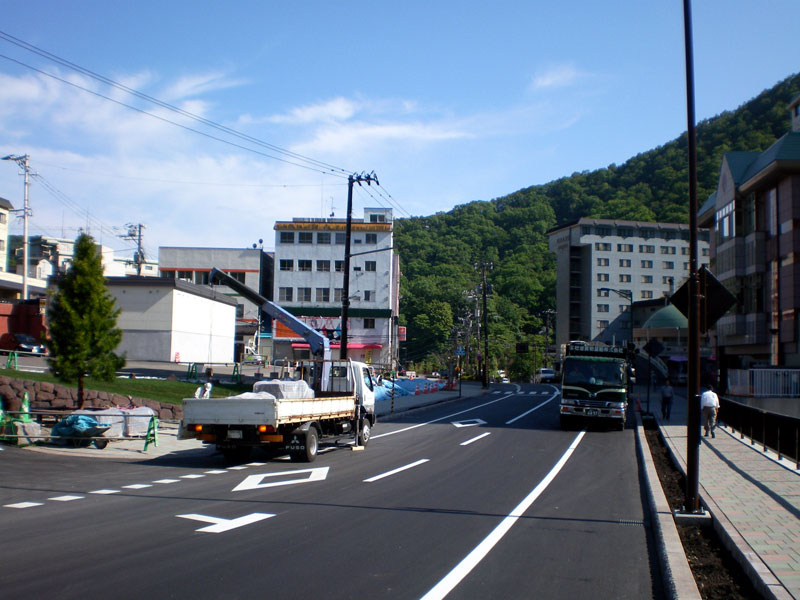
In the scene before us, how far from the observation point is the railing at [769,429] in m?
14.5

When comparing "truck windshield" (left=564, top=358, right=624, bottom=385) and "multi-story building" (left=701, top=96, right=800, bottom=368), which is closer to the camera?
"truck windshield" (left=564, top=358, right=624, bottom=385)

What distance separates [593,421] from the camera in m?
27.3

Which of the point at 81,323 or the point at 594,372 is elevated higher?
the point at 81,323

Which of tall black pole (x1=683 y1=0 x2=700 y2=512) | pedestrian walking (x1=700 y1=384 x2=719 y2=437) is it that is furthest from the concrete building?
tall black pole (x1=683 y1=0 x2=700 y2=512)

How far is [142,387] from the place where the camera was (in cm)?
2998

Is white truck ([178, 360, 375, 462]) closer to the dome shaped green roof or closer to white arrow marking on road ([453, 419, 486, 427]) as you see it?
white arrow marking on road ([453, 419, 486, 427])

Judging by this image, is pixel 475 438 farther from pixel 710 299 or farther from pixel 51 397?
pixel 51 397

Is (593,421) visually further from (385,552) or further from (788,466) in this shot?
(385,552)

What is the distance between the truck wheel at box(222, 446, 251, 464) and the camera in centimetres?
1593

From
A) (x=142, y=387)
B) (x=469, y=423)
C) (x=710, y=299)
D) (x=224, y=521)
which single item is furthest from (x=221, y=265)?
(x=710, y=299)

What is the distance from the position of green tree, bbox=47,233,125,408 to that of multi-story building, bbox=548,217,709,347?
9075 centimetres

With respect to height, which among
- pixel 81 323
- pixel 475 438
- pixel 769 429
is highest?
pixel 81 323

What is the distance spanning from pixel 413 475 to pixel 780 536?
7389 mm

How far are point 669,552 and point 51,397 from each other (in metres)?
20.3
